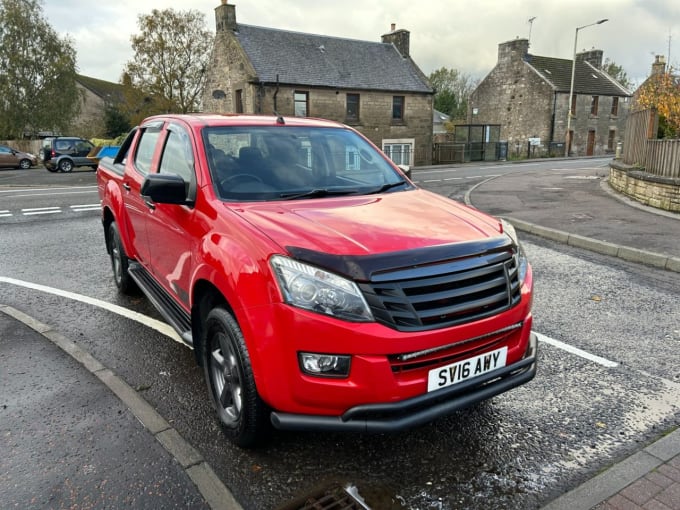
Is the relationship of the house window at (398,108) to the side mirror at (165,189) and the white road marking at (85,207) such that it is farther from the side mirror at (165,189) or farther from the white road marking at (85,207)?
the side mirror at (165,189)

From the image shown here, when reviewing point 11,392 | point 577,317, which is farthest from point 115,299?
point 577,317

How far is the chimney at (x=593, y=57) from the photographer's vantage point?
48906 mm

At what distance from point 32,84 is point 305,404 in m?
49.7

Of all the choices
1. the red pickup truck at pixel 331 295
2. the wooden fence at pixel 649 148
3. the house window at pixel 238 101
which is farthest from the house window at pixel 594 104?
the red pickup truck at pixel 331 295

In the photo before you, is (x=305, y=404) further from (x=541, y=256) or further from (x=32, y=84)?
(x=32, y=84)

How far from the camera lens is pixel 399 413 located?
2.45 meters

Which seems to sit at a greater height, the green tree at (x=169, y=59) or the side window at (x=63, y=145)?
the green tree at (x=169, y=59)

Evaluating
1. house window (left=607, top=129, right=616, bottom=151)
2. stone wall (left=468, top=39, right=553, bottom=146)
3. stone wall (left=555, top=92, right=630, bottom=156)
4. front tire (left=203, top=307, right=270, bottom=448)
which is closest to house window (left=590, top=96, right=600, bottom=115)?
stone wall (left=555, top=92, right=630, bottom=156)

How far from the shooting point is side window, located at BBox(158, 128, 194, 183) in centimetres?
363

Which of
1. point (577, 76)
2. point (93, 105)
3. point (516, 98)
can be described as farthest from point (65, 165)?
point (577, 76)

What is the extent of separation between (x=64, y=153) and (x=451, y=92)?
64413 mm

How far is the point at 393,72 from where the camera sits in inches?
1394

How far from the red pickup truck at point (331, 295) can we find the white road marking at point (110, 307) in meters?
1.18

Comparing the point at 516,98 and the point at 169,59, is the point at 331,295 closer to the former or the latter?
the point at 169,59
